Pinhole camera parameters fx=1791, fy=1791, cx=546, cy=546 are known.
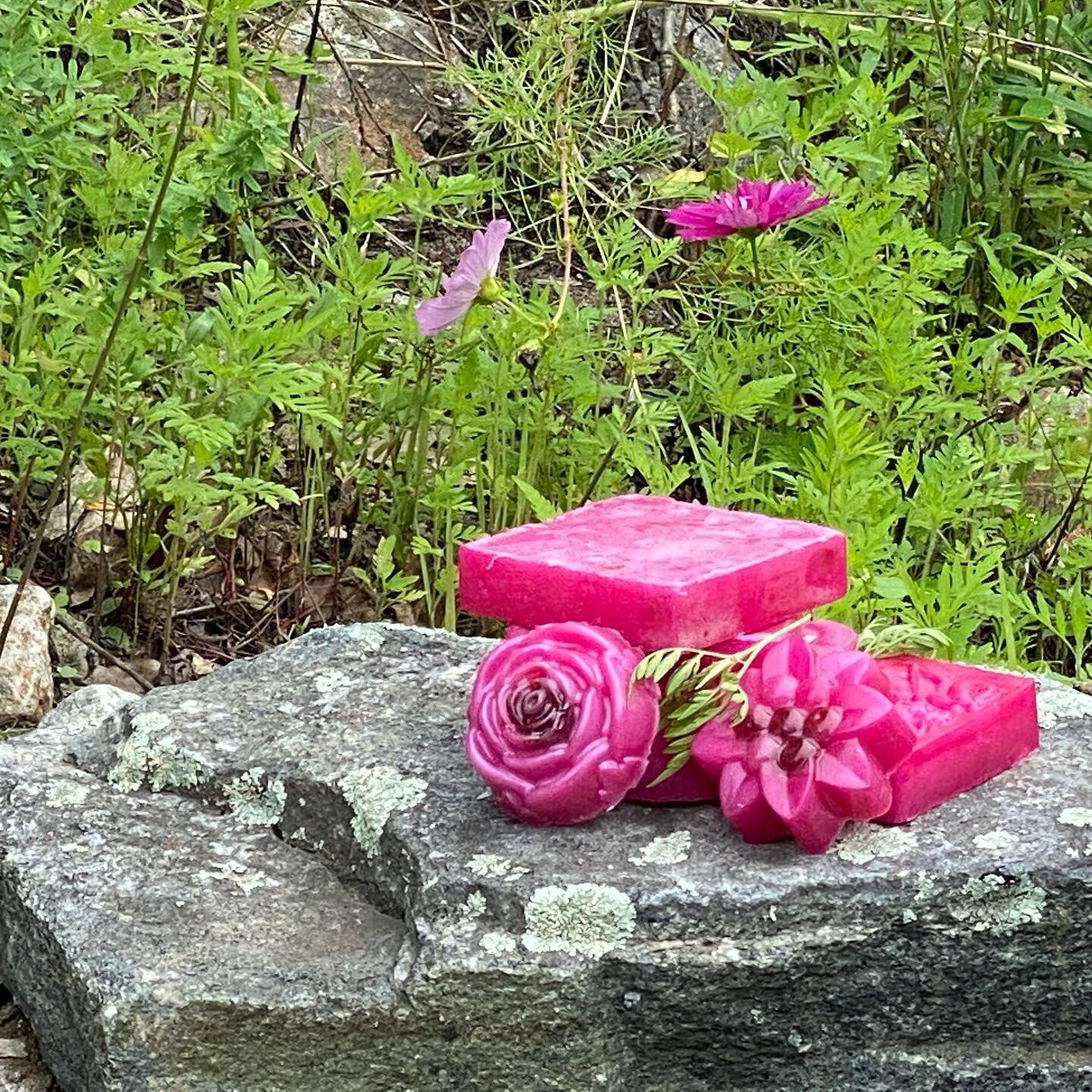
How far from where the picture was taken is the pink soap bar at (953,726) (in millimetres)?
1980

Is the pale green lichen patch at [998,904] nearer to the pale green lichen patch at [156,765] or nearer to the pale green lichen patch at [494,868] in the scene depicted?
the pale green lichen patch at [494,868]

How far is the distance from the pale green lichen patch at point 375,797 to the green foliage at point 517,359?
84cm

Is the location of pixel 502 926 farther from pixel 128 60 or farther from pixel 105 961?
pixel 128 60

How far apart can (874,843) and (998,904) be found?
144mm

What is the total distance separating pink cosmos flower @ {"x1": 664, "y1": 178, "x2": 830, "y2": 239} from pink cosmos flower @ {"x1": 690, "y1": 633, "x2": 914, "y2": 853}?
1.51 meters

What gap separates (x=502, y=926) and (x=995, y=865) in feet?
1.72

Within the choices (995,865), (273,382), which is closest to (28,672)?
(273,382)

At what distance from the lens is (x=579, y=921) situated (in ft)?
6.12

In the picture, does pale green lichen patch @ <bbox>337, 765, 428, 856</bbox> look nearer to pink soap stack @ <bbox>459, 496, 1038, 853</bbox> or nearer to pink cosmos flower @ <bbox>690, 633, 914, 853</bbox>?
pink soap stack @ <bbox>459, 496, 1038, 853</bbox>

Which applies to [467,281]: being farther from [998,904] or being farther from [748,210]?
[998,904]

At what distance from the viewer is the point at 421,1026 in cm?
186

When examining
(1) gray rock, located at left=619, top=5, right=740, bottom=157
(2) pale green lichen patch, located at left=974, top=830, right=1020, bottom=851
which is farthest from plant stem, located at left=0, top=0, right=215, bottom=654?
(1) gray rock, located at left=619, top=5, right=740, bottom=157

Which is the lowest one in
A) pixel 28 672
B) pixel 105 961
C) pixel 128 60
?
pixel 28 672

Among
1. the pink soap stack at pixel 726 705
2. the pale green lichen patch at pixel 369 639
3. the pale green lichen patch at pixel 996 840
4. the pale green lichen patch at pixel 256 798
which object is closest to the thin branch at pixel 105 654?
the pale green lichen patch at pixel 369 639
